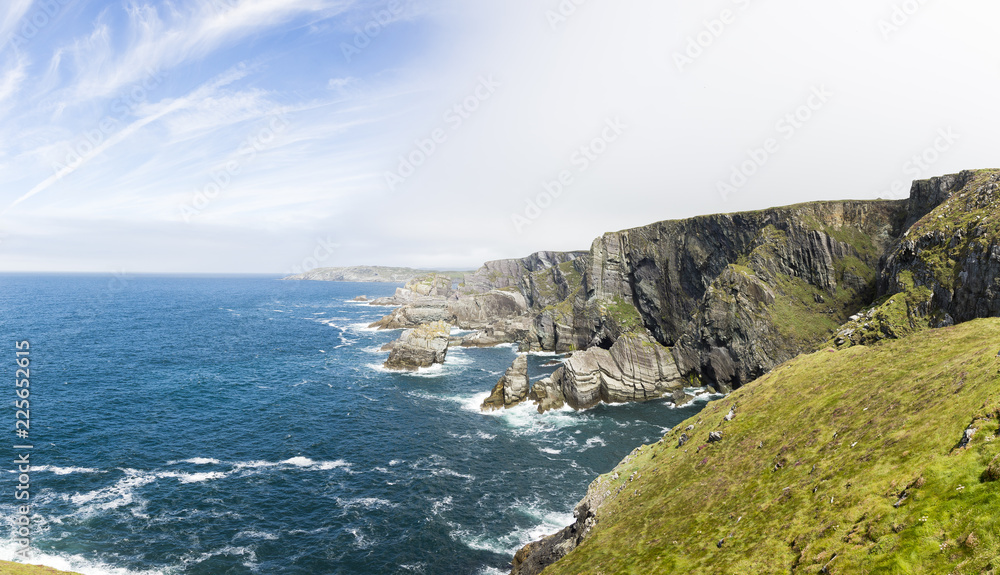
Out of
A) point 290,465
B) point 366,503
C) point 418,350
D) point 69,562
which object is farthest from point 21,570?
point 418,350

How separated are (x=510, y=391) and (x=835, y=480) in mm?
58658

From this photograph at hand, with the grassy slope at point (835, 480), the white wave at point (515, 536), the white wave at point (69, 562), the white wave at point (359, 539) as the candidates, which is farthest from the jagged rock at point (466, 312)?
the grassy slope at point (835, 480)

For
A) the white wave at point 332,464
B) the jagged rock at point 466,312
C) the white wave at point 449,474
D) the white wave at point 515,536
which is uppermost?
the jagged rock at point 466,312

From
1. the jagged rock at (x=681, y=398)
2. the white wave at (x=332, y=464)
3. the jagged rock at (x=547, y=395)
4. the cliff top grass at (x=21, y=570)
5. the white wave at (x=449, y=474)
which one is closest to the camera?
the cliff top grass at (x=21, y=570)

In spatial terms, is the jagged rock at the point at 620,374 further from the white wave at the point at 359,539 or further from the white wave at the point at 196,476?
the white wave at the point at 196,476

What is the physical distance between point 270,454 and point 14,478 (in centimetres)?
2496

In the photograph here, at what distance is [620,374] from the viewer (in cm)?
8288

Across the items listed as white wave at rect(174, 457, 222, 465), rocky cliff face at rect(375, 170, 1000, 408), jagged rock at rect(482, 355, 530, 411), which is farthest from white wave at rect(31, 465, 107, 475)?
rocky cliff face at rect(375, 170, 1000, 408)

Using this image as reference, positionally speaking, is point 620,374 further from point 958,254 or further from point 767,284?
point 958,254

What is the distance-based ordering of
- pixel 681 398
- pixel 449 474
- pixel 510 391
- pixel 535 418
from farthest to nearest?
pixel 681 398
pixel 510 391
pixel 535 418
pixel 449 474

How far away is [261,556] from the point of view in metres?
37.4

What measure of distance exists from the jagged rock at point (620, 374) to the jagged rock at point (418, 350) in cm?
3747

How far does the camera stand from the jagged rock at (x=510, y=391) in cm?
7756

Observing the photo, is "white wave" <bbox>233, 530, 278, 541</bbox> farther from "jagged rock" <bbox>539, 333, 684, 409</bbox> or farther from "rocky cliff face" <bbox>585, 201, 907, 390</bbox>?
"rocky cliff face" <bbox>585, 201, 907, 390</bbox>
